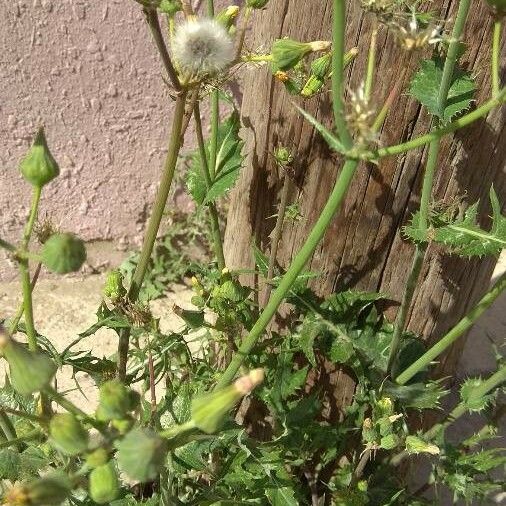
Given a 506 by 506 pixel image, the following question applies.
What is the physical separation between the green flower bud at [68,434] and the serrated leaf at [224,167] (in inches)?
24.7

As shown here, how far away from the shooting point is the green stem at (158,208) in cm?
105

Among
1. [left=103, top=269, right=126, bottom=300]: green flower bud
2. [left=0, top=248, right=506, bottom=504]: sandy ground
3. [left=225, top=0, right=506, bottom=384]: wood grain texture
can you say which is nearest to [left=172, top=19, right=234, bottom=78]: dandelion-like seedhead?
[left=225, top=0, right=506, bottom=384]: wood grain texture

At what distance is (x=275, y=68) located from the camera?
1157 millimetres

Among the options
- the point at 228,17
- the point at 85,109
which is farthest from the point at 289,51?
the point at 85,109

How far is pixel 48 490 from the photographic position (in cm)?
85

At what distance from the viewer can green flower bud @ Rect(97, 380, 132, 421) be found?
2.90 feet

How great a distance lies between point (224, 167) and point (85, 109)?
1398 millimetres

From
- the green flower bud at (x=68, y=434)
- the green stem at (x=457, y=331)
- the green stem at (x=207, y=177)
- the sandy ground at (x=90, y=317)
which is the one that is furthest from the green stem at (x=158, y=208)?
the sandy ground at (x=90, y=317)

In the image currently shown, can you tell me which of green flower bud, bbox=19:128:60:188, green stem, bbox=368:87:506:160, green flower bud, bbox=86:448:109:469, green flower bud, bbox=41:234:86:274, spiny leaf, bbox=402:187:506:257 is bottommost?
green flower bud, bbox=86:448:109:469

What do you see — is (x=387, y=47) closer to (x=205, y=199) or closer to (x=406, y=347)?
(x=205, y=199)

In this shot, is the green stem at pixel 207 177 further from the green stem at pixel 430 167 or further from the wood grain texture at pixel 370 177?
the green stem at pixel 430 167

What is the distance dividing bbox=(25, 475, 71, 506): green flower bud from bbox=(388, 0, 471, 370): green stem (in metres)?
0.69

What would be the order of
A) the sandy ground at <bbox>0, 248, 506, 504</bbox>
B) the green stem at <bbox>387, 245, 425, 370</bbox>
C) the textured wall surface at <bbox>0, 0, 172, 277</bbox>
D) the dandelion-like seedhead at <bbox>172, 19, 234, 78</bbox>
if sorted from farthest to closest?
the sandy ground at <bbox>0, 248, 506, 504</bbox> → the textured wall surface at <bbox>0, 0, 172, 277</bbox> → the green stem at <bbox>387, 245, 425, 370</bbox> → the dandelion-like seedhead at <bbox>172, 19, 234, 78</bbox>

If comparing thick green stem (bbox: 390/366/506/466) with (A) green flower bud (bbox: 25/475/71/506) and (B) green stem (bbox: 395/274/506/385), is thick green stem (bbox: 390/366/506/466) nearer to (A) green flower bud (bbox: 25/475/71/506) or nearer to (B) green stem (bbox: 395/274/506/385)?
(B) green stem (bbox: 395/274/506/385)
